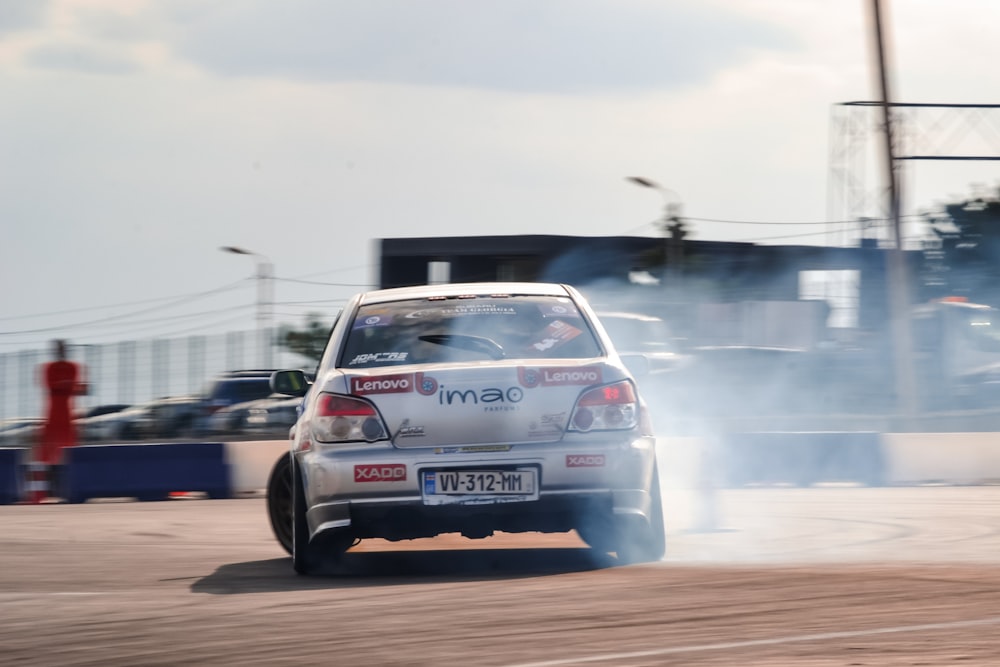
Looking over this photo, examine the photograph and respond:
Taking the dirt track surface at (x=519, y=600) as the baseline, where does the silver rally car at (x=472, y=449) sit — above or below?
above

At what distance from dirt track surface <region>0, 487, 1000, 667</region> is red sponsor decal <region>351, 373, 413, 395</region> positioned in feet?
2.99

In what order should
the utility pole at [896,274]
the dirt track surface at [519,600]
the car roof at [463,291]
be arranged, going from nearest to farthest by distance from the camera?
the dirt track surface at [519,600] < the car roof at [463,291] < the utility pole at [896,274]

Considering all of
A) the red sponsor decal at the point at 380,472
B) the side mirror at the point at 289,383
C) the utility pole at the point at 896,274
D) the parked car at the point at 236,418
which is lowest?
the red sponsor decal at the point at 380,472

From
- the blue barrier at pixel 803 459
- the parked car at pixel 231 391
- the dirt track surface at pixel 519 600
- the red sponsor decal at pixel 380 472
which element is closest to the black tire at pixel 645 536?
the dirt track surface at pixel 519 600

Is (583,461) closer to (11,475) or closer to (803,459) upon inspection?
(803,459)

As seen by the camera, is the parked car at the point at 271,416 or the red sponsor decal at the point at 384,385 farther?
the parked car at the point at 271,416

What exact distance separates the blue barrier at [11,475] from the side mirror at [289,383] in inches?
332

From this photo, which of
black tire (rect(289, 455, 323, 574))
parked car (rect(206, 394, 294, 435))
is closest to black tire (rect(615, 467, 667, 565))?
black tire (rect(289, 455, 323, 574))

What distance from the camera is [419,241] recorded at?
54531 mm

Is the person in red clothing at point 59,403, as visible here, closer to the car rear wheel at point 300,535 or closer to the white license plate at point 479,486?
the car rear wheel at point 300,535

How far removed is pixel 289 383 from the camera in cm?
848

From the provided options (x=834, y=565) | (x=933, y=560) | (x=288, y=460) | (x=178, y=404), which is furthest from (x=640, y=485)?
(x=178, y=404)

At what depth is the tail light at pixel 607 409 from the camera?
7.06 metres

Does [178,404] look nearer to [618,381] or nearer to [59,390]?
[59,390]
